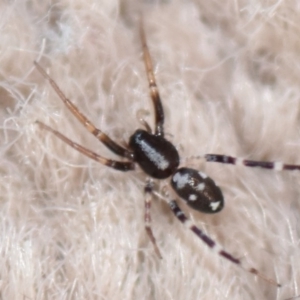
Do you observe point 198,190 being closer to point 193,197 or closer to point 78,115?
point 193,197

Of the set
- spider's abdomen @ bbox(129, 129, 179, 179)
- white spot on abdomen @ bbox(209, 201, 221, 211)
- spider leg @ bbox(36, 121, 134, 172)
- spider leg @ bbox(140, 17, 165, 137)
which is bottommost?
white spot on abdomen @ bbox(209, 201, 221, 211)

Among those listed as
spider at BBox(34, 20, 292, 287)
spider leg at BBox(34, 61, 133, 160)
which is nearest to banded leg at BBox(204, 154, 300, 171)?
spider at BBox(34, 20, 292, 287)

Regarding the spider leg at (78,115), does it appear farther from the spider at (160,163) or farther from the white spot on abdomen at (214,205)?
the white spot on abdomen at (214,205)

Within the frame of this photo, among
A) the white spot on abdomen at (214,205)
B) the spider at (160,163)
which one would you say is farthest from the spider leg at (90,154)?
the white spot on abdomen at (214,205)

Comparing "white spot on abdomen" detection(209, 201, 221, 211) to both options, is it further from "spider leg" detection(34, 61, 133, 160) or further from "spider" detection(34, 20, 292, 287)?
"spider leg" detection(34, 61, 133, 160)

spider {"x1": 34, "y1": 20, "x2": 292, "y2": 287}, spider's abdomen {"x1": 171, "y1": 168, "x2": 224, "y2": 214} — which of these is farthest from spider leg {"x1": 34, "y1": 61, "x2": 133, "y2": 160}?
spider's abdomen {"x1": 171, "y1": 168, "x2": 224, "y2": 214}

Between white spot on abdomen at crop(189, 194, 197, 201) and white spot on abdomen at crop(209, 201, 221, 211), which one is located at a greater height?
white spot on abdomen at crop(209, 201, 221, 211)
